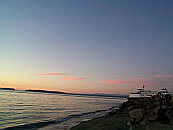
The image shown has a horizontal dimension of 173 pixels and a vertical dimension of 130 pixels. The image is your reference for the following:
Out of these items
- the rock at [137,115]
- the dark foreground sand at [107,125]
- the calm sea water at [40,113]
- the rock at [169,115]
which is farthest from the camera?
the calm sea water at [40,113]

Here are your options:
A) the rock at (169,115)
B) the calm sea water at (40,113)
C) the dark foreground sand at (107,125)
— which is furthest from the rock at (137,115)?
the calm sea water at (40,113)

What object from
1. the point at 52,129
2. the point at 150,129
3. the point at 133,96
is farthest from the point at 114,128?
the point at 133,96

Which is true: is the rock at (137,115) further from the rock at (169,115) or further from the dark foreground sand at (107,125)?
the rock at (169,115)

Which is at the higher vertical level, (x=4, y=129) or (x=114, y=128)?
(x=114, y=128)

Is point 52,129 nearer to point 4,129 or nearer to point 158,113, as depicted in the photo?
point 4,129

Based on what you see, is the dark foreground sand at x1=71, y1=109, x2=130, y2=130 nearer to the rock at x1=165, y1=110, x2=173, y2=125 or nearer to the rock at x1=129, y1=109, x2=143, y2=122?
the rock at x1=129, y1=109, x2=143, y2=122

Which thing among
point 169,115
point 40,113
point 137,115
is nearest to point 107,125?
point 137,115

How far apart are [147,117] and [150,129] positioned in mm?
2615

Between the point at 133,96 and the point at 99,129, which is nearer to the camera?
the point at 99,129

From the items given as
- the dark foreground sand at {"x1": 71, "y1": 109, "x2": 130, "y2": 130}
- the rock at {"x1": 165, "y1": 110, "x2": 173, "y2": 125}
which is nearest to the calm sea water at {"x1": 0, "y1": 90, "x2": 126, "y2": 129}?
the dark foreground sand at {"x1": 71, "y1": 109, "x2": 130, "y2": 130}

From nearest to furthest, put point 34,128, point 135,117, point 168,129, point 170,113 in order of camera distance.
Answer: point 168,129 → point 170,113 → point 135,117 → point 34,128

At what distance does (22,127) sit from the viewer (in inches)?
520

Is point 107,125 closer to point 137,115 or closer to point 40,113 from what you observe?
point 137,115

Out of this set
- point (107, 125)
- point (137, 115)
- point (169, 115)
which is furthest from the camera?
point (107, 125)
